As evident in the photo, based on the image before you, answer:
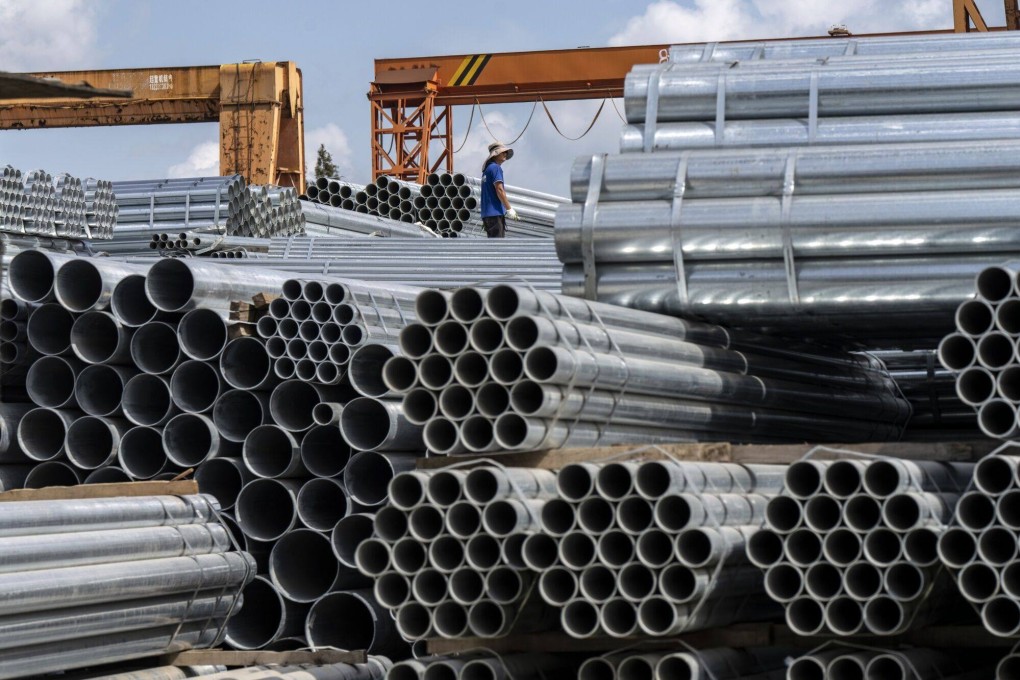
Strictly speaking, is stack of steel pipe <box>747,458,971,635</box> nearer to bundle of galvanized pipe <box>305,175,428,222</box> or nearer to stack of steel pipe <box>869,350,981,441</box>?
stack of steel pipe <box>869,350,981,441</box>

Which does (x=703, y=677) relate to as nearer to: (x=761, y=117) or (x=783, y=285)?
(x=783, y=285)

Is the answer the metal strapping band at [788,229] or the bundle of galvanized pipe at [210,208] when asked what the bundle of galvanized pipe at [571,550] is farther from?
the bundle of galvanized pipe at [210,208]

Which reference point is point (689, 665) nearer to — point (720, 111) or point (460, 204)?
point (720, 111)

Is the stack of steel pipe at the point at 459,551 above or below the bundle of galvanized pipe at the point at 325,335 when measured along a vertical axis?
A: below

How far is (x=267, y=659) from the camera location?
684 cm

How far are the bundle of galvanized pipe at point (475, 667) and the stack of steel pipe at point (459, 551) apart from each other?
0.12 m

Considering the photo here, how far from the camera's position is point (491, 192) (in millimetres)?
13961

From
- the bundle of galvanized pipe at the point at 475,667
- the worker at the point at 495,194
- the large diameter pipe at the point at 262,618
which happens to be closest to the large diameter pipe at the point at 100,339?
the large diameter pipe at the point at 262,618

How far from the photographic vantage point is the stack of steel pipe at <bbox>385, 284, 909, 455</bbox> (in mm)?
5965

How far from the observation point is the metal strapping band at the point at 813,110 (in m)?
7.29

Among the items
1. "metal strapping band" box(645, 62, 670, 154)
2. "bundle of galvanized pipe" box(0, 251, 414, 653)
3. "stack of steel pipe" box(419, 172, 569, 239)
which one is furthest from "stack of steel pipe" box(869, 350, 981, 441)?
"stack of steel pipe" box(419, 172, 569, 239)

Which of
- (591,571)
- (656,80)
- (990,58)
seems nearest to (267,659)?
(591,571)

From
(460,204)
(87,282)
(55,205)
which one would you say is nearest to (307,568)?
(87,282)

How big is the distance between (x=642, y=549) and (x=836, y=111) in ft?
9.66
